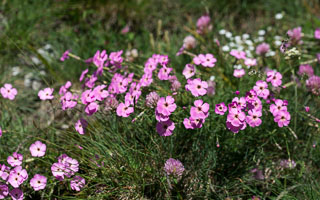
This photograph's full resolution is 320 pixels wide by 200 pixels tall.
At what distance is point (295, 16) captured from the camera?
4.18m

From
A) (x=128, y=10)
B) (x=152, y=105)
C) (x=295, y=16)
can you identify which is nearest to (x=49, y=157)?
(x=152, y=105)

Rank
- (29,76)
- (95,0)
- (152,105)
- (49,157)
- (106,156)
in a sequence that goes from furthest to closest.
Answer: (95,0) < (29,76) < (49,157) < (106,156) < (152,105)

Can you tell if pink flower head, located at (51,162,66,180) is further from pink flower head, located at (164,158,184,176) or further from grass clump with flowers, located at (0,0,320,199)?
pink flower head, located at (164,158,184,176)

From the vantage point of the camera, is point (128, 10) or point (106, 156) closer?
point (106, 156)

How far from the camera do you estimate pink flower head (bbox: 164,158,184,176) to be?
2.16 metres

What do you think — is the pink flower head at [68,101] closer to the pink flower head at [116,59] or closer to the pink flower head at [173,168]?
the pink flower head at [116,59]

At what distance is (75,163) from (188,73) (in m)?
0.96

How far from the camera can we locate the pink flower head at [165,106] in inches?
80.3

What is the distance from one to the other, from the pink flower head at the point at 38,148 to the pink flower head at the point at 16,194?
0.83ft

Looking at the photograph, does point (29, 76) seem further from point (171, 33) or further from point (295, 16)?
point (295, 16)

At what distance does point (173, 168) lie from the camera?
2.16 metres

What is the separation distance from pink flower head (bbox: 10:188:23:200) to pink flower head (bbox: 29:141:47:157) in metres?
0.25

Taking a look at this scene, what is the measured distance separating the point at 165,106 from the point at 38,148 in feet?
3.19

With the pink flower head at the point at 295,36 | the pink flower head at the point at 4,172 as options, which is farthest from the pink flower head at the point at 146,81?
the pink flower head at the point at 295,36
